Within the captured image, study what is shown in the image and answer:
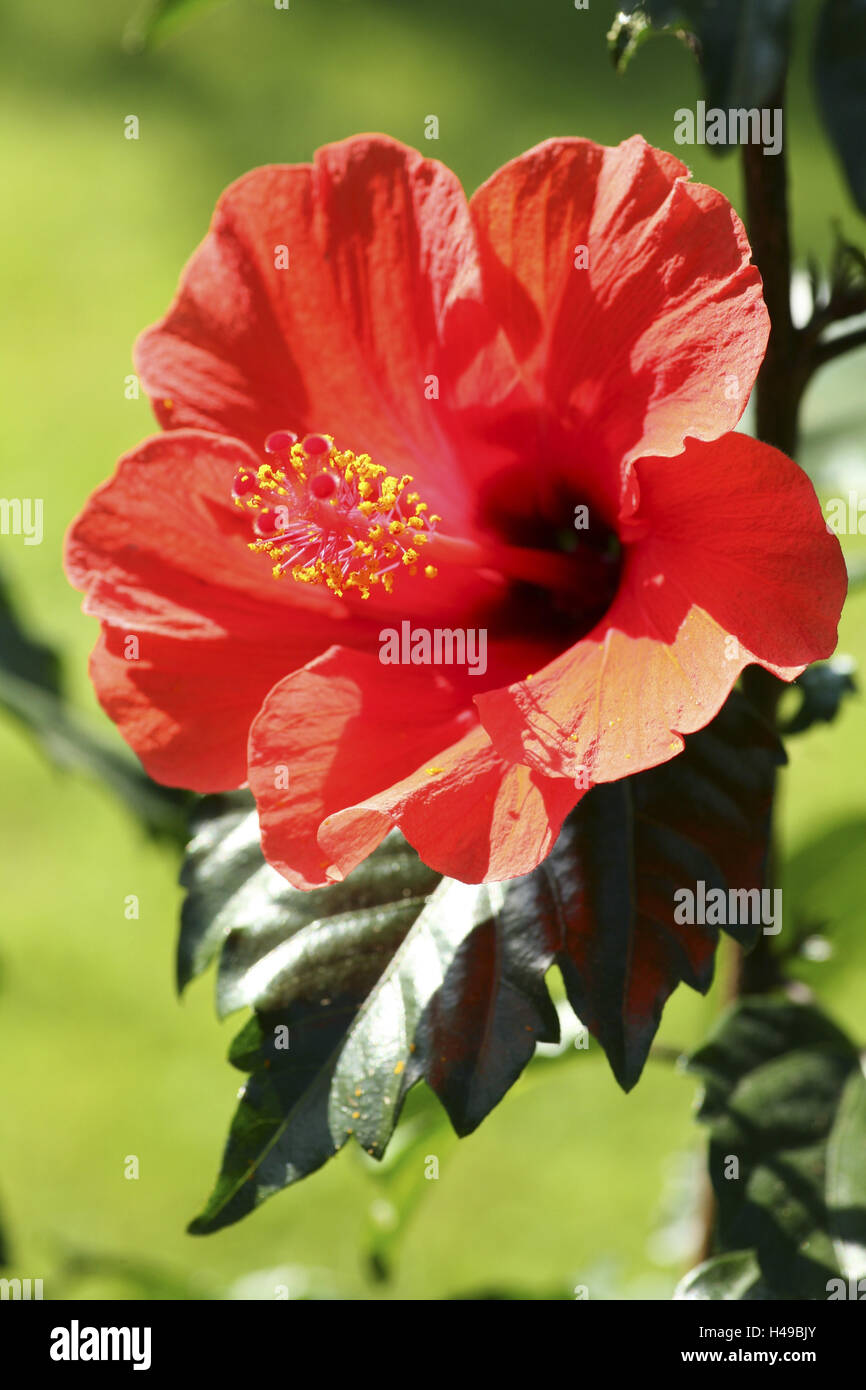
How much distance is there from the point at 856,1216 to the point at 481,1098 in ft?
0.98

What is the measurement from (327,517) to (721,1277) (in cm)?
56

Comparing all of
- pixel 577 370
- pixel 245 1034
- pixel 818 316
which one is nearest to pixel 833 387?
pixel 818 316

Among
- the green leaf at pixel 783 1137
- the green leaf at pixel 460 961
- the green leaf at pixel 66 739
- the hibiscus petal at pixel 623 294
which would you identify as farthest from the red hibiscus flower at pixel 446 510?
the green leaf at pixel 66 739

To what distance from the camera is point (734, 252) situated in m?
0.71

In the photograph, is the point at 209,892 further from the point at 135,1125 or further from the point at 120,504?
the point at 135,1125

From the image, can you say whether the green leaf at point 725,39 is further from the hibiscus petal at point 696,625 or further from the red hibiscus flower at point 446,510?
the hibiscus petal at point 696,625

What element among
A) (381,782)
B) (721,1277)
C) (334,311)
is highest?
(334,311)

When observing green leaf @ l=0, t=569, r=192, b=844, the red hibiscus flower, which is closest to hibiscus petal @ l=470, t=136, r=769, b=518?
the red hibiscus flower

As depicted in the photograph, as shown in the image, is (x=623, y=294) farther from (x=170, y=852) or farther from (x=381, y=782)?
(x=170, y=852)

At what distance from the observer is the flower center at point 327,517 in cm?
83

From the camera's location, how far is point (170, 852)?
1.41 metres

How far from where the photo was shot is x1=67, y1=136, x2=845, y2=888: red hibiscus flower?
0.72m

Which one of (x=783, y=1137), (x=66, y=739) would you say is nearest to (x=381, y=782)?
(x=783, y=1137)

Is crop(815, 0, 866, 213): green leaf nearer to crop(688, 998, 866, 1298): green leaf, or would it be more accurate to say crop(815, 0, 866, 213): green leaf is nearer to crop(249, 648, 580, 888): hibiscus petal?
crop(249, 648, 580, 888): hibiscus petal
